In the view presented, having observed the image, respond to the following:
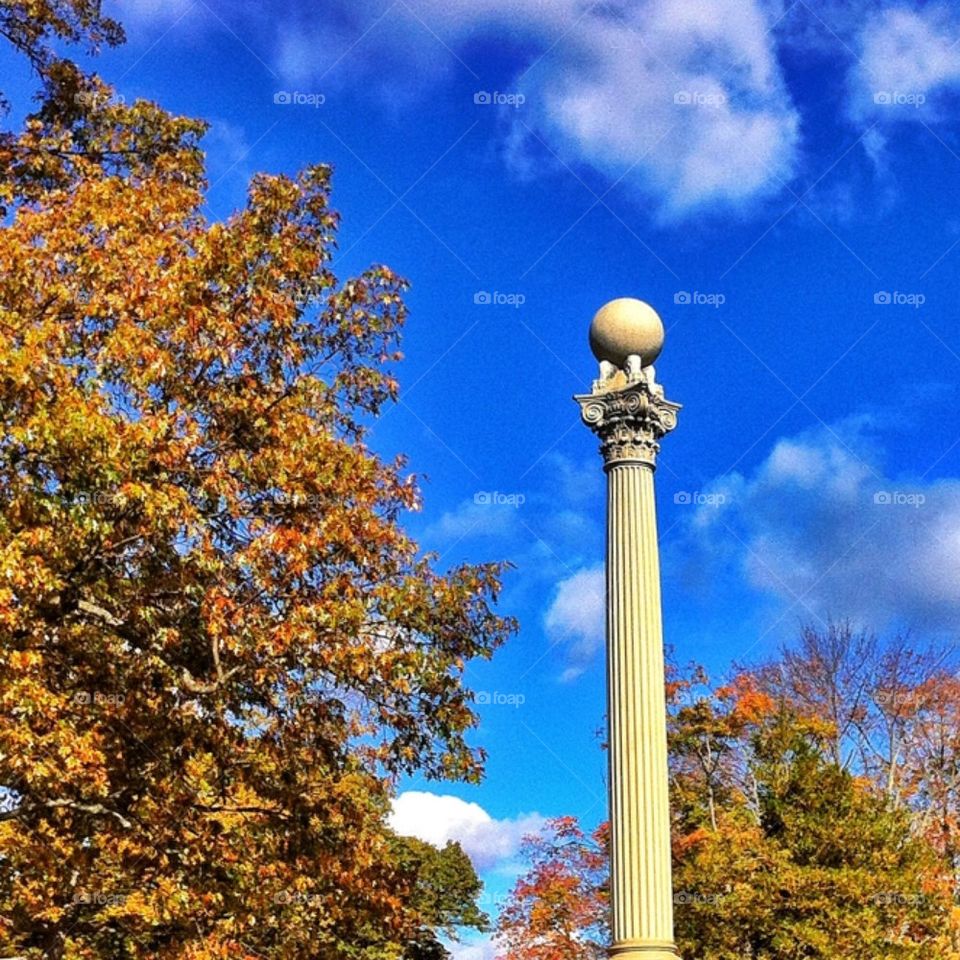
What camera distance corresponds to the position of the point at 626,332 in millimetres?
20578

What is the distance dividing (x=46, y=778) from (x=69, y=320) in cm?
480

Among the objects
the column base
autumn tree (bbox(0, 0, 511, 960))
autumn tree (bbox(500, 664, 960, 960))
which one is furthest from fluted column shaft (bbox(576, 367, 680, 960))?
autumn tree (bbox(500, 664, 960, 960))

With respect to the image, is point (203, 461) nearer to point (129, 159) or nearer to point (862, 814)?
point (129, 159)

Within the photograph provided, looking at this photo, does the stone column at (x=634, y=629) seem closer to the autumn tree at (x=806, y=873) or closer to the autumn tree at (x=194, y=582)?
the autumn tree at (x=194, y=582)

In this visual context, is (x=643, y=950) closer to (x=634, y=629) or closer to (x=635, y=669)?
(x=635, y=669)

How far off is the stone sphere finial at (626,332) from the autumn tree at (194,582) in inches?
249

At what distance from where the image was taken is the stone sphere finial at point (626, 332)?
20.6m

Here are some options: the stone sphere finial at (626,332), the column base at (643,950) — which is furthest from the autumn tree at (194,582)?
the stone sphere finial at (626,332)

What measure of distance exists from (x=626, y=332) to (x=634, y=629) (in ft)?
16.3

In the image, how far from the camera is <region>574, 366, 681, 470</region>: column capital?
20.2m

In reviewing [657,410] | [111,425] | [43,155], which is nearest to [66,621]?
[111,425]

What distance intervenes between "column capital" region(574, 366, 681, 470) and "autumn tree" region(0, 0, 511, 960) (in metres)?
5.63

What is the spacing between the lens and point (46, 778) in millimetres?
12500

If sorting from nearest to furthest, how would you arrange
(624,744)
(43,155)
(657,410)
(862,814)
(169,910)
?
(169,910) → (43,155) → (624,744) → (657,410) → (862,814)
